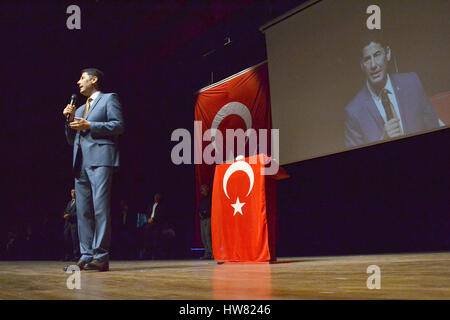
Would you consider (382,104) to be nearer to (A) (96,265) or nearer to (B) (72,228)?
(A) (96,265)

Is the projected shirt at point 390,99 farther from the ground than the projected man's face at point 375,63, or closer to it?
closer to it

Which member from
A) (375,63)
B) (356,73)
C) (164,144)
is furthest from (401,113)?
(164,144)

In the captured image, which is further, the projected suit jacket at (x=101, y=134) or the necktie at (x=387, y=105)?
the necktie at (x=387, y=105)

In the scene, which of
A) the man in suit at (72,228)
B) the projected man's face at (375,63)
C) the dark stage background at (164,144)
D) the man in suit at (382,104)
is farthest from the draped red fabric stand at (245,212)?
the dark stage background at (164,144)

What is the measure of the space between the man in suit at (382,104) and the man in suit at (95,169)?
8.98ft

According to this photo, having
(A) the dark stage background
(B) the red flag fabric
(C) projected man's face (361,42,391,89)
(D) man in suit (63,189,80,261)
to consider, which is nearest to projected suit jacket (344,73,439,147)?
(C) projected man's face (361,42,391,89)

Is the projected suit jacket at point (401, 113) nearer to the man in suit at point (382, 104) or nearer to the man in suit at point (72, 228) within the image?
the man in suit at point (382, 104)

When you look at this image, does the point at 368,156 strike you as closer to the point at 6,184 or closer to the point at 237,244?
the point at 237,244

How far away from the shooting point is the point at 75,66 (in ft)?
24.8

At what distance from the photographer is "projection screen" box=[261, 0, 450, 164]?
419cm

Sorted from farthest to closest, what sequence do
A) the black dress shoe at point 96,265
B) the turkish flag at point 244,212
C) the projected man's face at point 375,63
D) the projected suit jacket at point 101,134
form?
the projected man's face at point 375,63 < the turkish flag at point 244,212 < the projected suit jacket at point 101,134 < the black dress shoe at point 96,265

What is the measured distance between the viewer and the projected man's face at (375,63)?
4.55 meters

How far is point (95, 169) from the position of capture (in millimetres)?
2635
